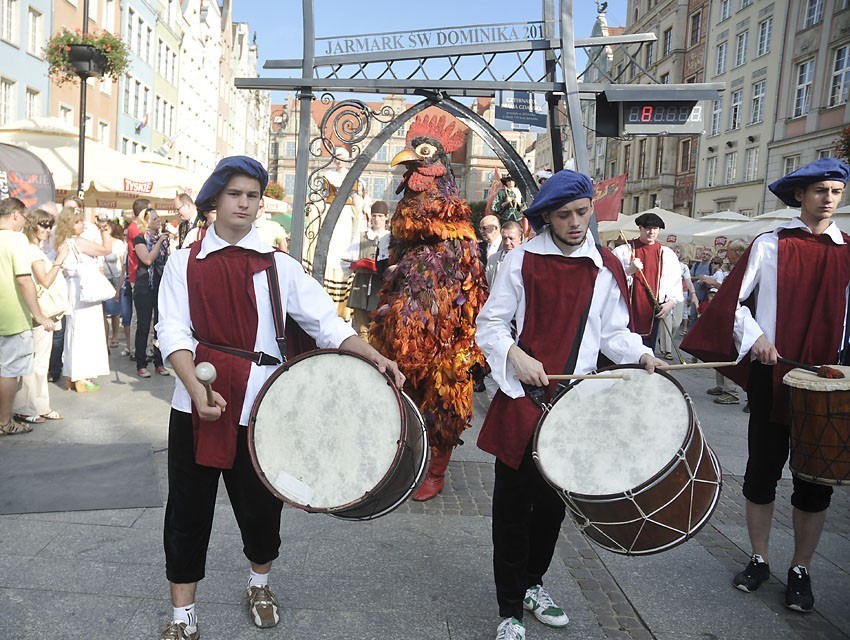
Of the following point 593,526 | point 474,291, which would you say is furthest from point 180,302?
point 474,291

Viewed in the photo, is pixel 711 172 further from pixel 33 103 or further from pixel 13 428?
pixel 13 428

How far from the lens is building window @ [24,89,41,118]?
21.7 metres

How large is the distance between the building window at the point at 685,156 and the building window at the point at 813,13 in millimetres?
10155

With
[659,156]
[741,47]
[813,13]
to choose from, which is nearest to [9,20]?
[813,13]

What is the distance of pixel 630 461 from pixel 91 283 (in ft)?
20.1

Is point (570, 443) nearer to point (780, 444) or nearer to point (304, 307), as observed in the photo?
point (304, 307)

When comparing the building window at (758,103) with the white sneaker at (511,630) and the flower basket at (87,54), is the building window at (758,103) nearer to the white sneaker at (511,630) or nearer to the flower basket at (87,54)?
the flower basket at (87,54)

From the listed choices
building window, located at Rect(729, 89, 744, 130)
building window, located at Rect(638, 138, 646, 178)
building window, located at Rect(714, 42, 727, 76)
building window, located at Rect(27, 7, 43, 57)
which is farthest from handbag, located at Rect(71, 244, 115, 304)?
building window, located at Rect(638, 138, 646, 178)

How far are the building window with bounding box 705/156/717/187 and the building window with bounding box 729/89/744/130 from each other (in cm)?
192

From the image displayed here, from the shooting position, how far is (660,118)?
5453mm

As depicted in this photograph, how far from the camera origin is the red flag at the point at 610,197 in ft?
32.7

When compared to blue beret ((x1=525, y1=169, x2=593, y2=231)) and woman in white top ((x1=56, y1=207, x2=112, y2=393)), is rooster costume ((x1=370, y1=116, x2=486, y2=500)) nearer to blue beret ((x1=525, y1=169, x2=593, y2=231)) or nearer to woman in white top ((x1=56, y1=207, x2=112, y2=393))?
blue beret ((x1=525, y1=169, x2=593, y2=231))

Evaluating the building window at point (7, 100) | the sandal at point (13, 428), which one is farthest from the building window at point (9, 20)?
the sandal at point (13, 428)

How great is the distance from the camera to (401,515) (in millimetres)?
4324
